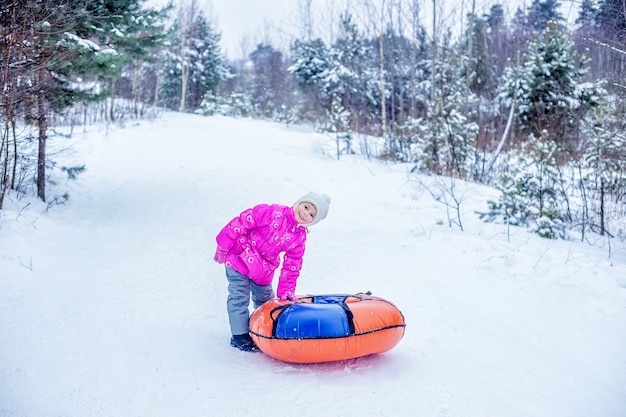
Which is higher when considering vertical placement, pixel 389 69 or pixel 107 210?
pixel 389 69

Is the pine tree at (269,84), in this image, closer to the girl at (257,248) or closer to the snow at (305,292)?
the snow at (305,292)

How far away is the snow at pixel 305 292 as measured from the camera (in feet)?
9.46

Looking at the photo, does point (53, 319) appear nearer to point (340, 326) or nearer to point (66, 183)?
point (340, 326)

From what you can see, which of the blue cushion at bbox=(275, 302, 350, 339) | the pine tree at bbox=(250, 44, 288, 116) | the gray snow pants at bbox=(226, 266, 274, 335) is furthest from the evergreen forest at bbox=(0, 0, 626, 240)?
the pine tree at bbox=(250, 44, 288, 116)

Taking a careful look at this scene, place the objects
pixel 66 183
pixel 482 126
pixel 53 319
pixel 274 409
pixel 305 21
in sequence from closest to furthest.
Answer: pixel 274 409 < pixel 53 319 < pixel 66 183 < pixel 482 126 < pixel 305 21

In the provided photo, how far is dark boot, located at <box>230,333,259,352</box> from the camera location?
3.56 m

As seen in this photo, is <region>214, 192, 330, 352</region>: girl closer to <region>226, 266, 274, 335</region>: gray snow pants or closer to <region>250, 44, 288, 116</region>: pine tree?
<region>226, 266, 274, 335</region>: gray snow pants

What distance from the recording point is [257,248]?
3.68 meters

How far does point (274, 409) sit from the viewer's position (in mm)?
2730

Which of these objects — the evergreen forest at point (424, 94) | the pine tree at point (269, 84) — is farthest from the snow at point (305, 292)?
the pine tree at point (269, 84)

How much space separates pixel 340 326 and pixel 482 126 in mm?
17354

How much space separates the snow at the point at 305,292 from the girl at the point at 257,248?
291 mm

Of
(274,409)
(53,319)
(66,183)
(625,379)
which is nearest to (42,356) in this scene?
(53,319)

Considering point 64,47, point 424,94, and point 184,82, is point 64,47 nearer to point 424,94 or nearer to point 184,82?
point 424,94
